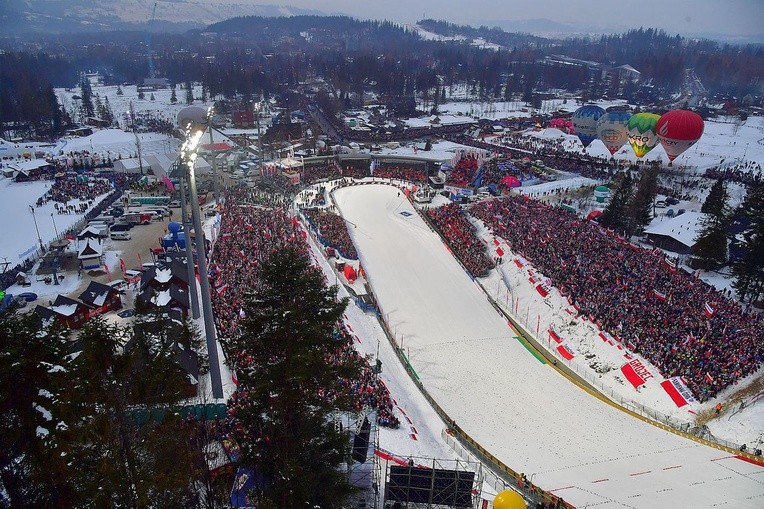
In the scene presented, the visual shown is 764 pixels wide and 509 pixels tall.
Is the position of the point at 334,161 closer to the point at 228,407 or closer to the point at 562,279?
the point at 562,279

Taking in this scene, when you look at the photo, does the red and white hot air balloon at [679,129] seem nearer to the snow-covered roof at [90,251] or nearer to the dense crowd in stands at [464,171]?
the dense crowd in stands at [464,171]

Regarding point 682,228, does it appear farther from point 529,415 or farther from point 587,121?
point 587,121

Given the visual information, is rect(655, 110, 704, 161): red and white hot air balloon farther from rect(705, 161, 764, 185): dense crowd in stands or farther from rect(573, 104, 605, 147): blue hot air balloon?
rect(573, 104, 605, 147): blue hot air balloon

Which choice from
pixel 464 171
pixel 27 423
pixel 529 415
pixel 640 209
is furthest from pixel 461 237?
pixel 27 423

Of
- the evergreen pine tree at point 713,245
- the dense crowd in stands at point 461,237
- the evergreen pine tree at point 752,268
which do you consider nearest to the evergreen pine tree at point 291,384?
the dense crowd in stands at point 461,237

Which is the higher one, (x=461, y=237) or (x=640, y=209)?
(x=640, y=209)

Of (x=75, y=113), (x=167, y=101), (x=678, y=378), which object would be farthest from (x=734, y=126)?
(x=75, y=113)
